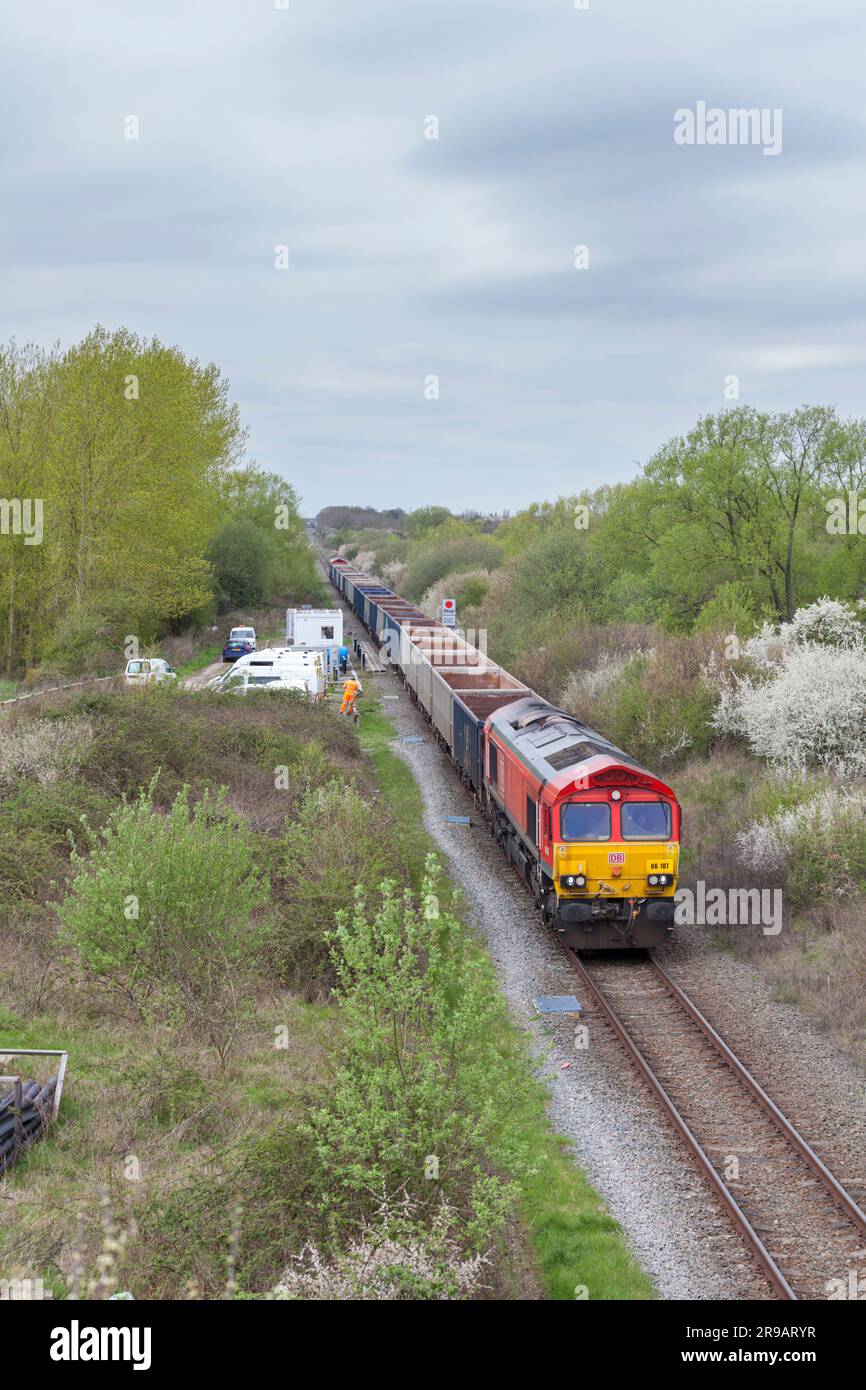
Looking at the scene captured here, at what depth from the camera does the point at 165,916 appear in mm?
13797

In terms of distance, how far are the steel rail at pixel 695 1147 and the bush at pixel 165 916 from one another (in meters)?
5.20

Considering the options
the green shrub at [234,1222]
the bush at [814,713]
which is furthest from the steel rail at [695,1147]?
the bush at [814,713]

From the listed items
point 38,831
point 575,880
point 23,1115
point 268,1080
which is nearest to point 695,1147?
point 268,1080

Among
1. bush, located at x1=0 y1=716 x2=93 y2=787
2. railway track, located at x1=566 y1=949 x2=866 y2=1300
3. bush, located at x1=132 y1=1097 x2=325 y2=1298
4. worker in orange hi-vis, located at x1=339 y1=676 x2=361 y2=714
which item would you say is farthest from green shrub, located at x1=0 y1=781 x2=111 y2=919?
worker in orange hi-vis, located at x1=339 y1=676 x2=361 y2=714

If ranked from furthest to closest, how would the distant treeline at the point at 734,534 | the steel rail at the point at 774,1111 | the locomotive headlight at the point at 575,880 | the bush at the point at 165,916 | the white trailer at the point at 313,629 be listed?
the white trailer at the point at 313,629
the distant treeline at the point at 734,534
the locomotive headlight at the point at 575,880
the bush at the point at 165,916
the steel rail at the point at 774,1111

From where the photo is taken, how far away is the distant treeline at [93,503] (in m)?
40.2

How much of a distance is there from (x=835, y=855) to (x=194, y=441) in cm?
3799

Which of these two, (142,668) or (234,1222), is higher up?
(142,668)

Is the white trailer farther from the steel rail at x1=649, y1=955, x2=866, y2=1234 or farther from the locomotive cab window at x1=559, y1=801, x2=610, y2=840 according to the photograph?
the steel rail at x1=649, y1=955, x2=866, y2=1234

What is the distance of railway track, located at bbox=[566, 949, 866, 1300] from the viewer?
990cm

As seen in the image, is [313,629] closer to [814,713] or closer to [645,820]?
[814,713]

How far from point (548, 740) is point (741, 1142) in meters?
9.50

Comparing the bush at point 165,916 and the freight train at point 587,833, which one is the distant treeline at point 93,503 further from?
the bush at point 165,916

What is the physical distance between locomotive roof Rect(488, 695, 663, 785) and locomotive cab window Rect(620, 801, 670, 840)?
18.3 inches
